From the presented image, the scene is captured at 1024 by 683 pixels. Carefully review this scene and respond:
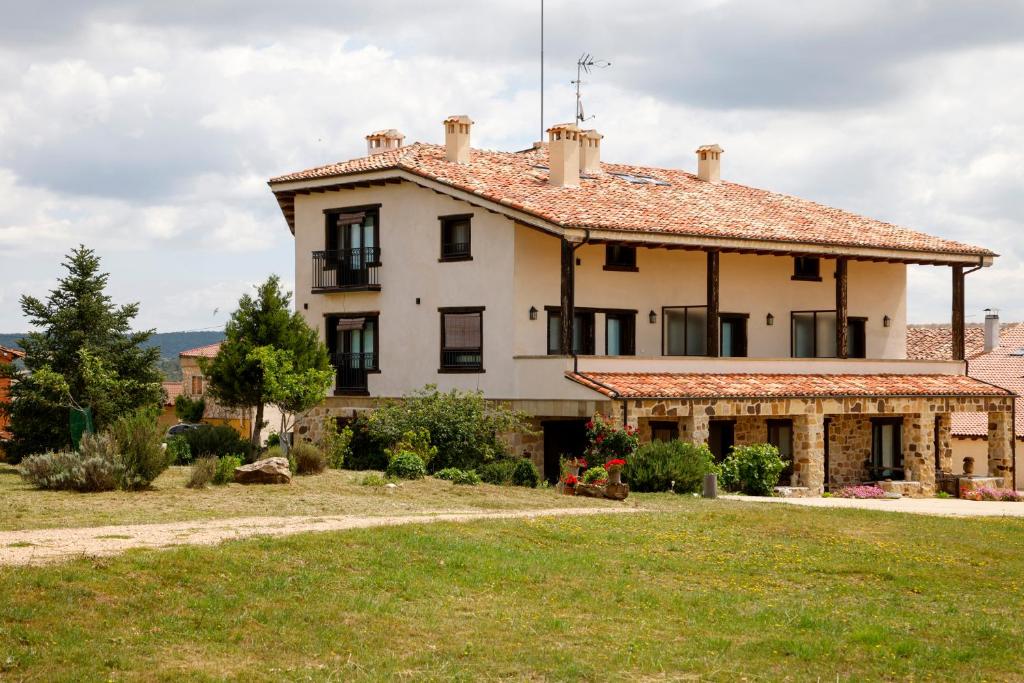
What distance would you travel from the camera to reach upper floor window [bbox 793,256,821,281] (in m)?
41.5

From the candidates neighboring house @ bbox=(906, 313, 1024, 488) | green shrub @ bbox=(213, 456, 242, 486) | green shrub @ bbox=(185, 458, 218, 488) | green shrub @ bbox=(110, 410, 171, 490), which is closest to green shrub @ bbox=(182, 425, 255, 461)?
green shrub @ bbox=(213, 456, 242, 486)

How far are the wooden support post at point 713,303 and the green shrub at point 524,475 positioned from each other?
8162 millimetres

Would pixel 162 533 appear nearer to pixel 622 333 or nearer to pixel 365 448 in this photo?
pixel 365 448

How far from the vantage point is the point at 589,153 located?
42812mm

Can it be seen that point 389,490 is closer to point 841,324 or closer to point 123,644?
point 123,644

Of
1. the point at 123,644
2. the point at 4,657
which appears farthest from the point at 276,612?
the point at 4,657

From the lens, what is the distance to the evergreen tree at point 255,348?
106 ft

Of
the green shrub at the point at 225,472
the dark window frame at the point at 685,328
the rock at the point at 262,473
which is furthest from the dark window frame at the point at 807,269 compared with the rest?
the green shrub at the point at 225,472

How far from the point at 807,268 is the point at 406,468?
17515mm

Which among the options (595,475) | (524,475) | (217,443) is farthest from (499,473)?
(217,443)

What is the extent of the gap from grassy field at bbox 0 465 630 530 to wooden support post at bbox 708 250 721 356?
9630 millimetres

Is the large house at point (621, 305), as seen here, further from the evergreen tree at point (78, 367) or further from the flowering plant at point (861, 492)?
the evergreen tree at point (78, 367)

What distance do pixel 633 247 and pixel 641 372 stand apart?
176 inches

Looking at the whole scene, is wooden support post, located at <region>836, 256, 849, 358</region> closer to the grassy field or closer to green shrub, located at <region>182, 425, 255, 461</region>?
the grassy field
